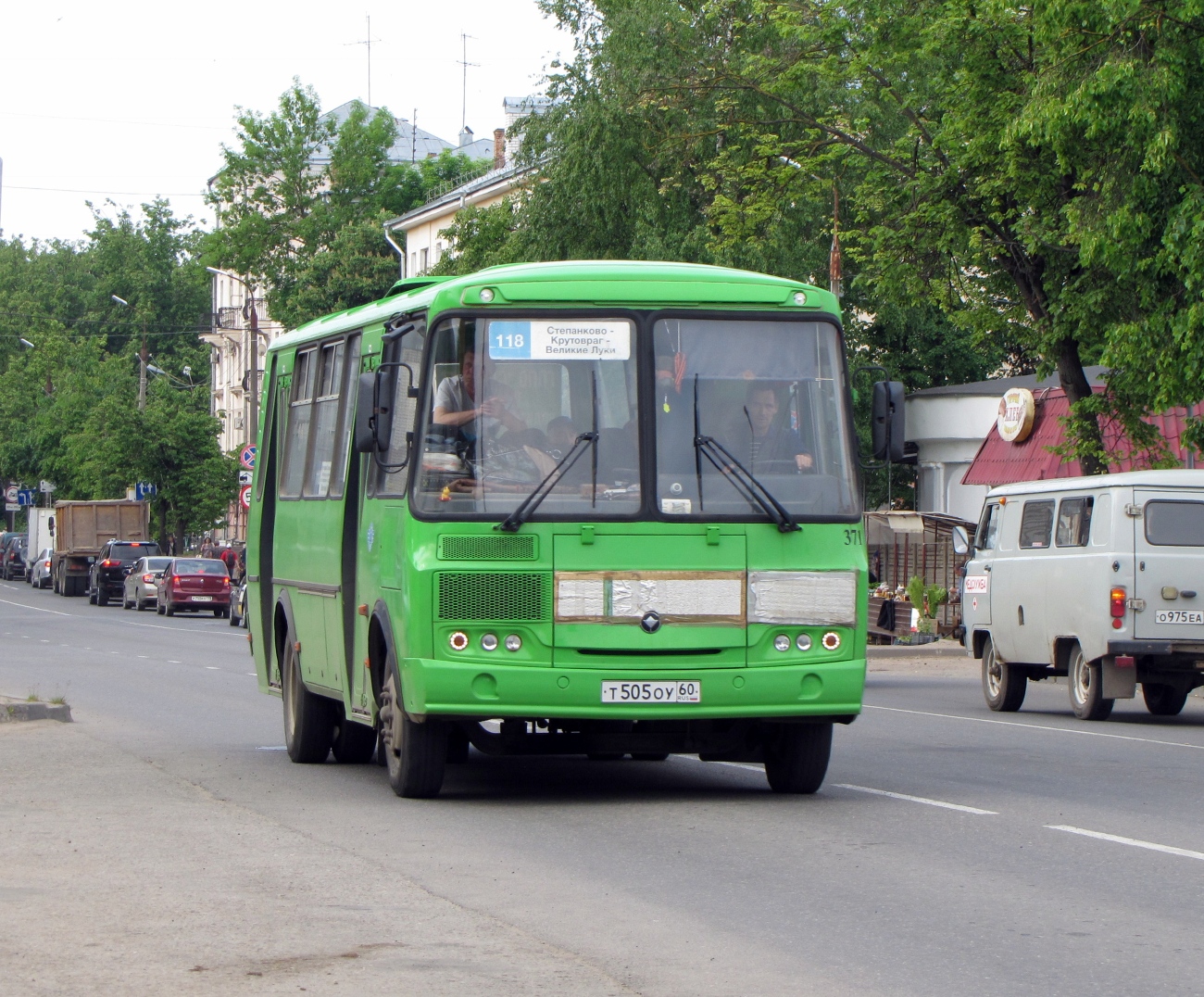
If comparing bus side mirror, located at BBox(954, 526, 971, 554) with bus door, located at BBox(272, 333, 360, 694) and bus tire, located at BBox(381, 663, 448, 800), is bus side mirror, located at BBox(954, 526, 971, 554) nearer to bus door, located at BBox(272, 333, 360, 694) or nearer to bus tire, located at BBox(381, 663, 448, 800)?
bus door, located at BBox(272, 333, 360, 694)

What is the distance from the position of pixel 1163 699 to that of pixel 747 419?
11.6 meters

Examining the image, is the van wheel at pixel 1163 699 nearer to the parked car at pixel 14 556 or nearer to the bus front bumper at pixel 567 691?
the bus front bumper at pixel 567 691

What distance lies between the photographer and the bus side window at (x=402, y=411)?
11.0 metres

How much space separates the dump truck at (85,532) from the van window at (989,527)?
4682 centimetres

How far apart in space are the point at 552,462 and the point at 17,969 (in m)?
4.76

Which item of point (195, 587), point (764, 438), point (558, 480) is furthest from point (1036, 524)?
Result: point (195, 587)

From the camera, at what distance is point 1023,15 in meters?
26.0

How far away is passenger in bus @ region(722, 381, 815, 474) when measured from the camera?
10930 mm

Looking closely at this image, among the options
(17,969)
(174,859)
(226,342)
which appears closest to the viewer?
(17,969)

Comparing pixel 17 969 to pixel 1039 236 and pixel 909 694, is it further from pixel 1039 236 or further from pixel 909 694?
pixel 1039 236

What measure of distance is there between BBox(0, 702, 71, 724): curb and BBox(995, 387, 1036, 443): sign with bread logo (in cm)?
2514

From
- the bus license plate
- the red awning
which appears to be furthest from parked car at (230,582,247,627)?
the bus license plate

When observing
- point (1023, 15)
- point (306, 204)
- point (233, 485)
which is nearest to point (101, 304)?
point (306, 204)

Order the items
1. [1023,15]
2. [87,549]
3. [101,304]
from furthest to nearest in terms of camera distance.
→ [101,304] → [87,549] → [1023,15]
